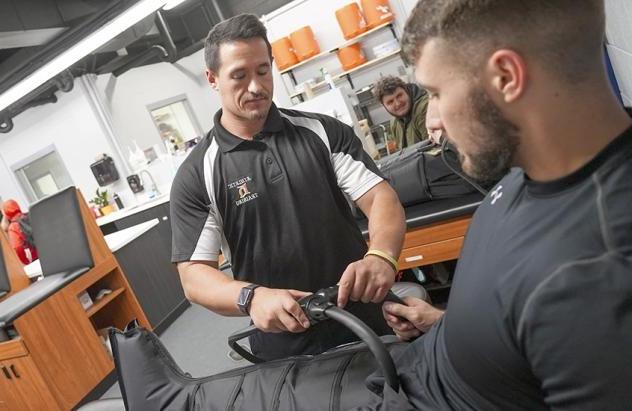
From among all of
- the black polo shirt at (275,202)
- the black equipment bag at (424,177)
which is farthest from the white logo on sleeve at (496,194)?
the black equipment bag at (424,177)

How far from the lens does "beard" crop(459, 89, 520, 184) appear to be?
0.64m

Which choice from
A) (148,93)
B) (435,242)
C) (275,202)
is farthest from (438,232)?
(148,93)

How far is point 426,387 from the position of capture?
82 centimetres

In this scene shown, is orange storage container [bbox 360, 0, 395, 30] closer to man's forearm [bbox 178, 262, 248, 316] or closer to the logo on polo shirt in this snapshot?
the logo on polo shirt

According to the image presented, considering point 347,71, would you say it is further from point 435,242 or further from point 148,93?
point 435,242

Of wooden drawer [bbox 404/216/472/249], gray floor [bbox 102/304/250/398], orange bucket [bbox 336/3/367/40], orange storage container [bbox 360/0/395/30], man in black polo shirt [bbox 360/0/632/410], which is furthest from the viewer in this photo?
orange bucket [bbox 336/3/367/40]

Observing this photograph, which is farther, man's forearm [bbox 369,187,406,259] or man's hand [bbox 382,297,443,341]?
man's forearm [bbox 369,187,406,259]

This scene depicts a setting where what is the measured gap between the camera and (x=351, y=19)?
5914 millimetres

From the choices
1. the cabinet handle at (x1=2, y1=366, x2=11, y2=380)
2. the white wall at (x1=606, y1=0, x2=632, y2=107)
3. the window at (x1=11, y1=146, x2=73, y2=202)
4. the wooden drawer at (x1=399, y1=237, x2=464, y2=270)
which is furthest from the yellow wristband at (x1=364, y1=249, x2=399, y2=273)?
the window at (x1=11, y1=146, x2=73, y2=202)

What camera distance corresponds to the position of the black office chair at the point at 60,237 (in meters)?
3.26

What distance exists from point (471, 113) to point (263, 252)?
839 millimetres

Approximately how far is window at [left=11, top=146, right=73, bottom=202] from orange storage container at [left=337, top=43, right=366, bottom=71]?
5.00 metres

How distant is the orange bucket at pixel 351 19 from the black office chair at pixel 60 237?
406cm

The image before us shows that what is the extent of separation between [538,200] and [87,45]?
452cm
